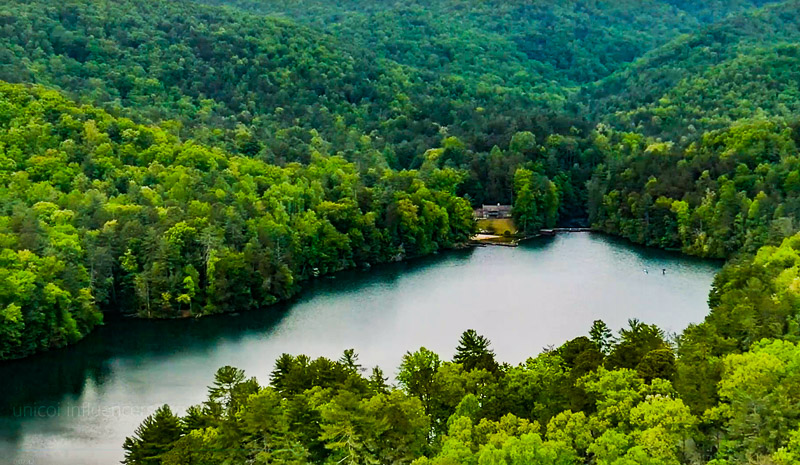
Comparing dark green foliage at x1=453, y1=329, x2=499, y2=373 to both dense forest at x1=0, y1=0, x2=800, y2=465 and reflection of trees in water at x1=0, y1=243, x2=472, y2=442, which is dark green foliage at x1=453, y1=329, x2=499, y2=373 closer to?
dense forest at x1=0, y1=0, x2=800, y2=465

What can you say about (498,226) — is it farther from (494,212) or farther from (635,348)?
(635,348)

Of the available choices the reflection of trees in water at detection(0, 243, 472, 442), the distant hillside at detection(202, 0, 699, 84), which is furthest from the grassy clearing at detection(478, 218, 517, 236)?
the distant hillside at detection(202, 0, 699, 84)

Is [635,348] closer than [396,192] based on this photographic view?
Yes

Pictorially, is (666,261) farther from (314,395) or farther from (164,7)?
(164,7)

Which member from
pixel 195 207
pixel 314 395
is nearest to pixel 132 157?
pixel 195 207

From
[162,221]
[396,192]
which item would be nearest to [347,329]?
[162,221]

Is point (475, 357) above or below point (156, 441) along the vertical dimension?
above

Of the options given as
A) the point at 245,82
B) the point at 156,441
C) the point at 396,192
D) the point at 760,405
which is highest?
the point at 245,82
